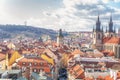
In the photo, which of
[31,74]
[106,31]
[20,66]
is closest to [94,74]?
[31,74]

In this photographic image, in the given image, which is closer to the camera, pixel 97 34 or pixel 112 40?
pixel 112 40

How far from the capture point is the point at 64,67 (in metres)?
101

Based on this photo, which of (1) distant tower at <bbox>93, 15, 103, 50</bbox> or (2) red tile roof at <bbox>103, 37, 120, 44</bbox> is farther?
(1) distant tower at <bbox>93, 15, 103, 50</bbox>

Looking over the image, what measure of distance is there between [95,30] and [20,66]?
7884cm

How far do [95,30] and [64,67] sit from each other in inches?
1899

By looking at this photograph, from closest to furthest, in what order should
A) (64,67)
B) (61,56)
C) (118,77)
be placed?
(118,77)
(64,67)
(61,56)

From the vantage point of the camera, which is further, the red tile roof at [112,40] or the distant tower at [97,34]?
the distant tower at [97,34]

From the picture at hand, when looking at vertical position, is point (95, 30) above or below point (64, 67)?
above

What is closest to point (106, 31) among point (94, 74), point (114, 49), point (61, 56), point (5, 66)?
point (114, 49)

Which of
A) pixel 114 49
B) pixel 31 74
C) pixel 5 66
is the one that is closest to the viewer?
pixel 31 74

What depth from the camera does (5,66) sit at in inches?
3051

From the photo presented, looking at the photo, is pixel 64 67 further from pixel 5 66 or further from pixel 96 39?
pixel 96 39

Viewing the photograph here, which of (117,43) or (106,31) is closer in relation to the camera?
(117,43)

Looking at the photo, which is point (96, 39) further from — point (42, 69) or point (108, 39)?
point (42, 69)
